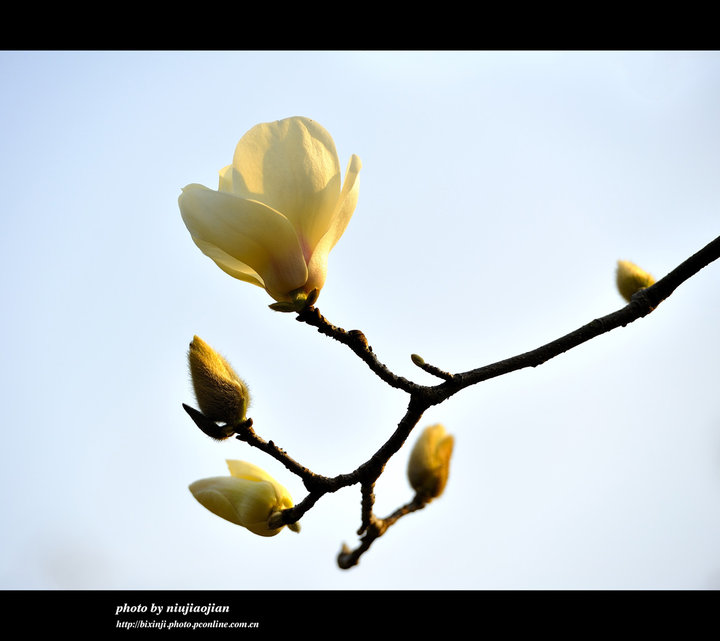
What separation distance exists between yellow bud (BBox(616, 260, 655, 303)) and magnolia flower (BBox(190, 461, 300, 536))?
0.73 meters

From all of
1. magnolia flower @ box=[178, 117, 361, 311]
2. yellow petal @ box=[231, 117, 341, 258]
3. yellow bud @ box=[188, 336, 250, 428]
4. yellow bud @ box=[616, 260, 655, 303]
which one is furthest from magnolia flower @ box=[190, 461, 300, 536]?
yellow bud @ box=[616, 260, 655, 303]

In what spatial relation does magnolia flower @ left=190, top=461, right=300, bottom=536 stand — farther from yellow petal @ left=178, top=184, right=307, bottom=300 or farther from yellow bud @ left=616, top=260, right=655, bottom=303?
yellow bud @ left=616, top=260, right=655, bottom=303

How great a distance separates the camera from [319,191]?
0.91 metres

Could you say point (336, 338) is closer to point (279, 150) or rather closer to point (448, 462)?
point (279, 150)

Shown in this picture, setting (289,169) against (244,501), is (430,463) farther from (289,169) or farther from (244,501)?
(289,169)

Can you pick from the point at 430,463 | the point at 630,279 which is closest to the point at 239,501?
the point at 430,463

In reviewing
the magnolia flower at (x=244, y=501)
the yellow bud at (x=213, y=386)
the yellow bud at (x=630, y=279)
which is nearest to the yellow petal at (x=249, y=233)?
the yellow bud at (x=213, y=386)

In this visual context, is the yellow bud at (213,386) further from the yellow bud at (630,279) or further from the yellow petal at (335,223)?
the yellow bud at (630,279)

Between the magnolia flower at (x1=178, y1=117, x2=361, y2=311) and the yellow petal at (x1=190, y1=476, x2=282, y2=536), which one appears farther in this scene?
the yellow petal at (x1=190, y1=476, x2=282, y2=536)

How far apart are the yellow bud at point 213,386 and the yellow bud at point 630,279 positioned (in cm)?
73

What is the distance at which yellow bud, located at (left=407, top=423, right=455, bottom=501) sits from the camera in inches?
61.3

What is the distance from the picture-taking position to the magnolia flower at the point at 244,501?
3.23 ft

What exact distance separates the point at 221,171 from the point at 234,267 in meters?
0.15

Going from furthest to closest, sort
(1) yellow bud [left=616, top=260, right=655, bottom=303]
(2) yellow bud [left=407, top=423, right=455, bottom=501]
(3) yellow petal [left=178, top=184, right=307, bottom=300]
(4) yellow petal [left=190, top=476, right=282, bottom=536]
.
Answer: (2) yellow bud [left=407, top=423, right=455, bottom=501] < (1) yellow bud [left=616, top=260, right=655, bottom=303] < (4) yellow petal [left=190, top=476, right=282, bottom=536] < (3) yellow petal [left=178, top=184, right=307, bottom=300]
